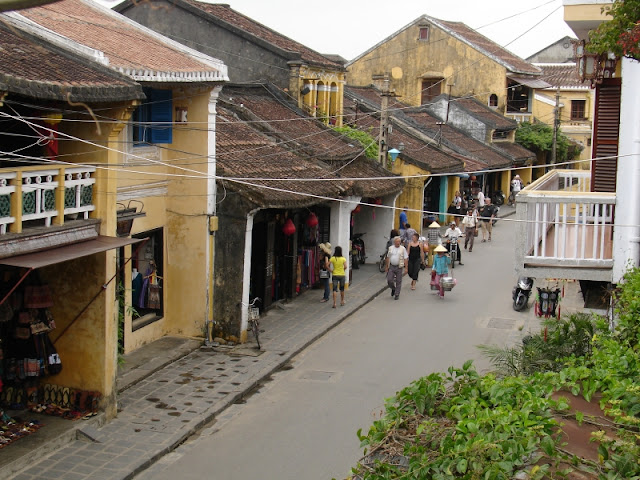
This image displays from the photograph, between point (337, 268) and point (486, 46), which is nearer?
point (337, 268)

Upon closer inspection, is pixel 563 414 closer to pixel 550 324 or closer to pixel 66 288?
pixel 550 324

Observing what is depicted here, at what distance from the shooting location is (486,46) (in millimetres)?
46375

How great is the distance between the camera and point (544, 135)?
45.8 metres

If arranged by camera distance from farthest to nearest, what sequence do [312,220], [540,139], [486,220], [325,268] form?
[540,139]
[486,220]
[325,268]
[312,220]

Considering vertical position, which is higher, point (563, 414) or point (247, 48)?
point (247, 48)

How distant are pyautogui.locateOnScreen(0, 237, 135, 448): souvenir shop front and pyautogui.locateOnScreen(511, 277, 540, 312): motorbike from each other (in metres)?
11.5

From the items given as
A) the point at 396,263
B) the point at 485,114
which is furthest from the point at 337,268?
the point at 485,114

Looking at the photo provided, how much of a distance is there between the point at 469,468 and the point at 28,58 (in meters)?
8.59

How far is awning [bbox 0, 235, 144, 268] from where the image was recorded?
10012 mm

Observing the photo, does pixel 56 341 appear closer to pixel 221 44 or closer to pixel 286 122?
pixel 286 122

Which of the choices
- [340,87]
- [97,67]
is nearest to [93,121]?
[97,67]

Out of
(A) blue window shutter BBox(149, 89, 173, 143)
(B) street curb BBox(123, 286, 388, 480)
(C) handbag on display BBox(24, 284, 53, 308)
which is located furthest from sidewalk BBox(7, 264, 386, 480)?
(A) blue window shutter BBox(149, 89, 173, 143)

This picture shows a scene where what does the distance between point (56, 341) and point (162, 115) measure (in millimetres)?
5304

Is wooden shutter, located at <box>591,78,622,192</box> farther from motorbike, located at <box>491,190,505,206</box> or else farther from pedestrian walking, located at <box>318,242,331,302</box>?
motorbike, located at <box>491,190,505,206</box>
